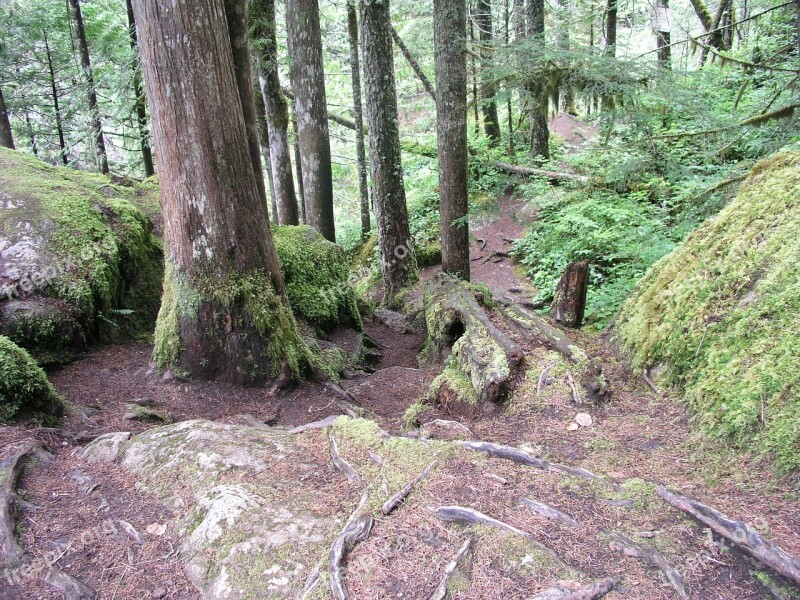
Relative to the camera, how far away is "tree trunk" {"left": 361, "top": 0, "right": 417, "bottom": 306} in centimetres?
826

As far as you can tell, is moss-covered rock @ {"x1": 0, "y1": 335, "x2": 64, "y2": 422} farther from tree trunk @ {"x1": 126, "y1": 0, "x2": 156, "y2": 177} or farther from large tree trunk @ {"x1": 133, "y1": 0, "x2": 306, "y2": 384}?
tree trunk @ {"x1": 126, "y1": 0, "x2": 156, "y2": 177}

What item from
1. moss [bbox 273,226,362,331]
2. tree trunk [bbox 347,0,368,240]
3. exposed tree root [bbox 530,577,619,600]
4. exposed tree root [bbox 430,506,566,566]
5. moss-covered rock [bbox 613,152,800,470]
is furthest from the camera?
tree trunk [bbox 347,0,368,240]

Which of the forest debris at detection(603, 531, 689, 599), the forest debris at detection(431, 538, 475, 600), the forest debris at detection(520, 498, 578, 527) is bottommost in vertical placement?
the forest debris at detection(520, 498, 578, 527)

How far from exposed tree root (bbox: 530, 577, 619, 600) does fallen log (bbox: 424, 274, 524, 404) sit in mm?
2280

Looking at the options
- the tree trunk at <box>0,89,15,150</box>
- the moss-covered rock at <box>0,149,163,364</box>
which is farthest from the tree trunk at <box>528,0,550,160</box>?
the tree trunk at <box>0,89,15,150</box>

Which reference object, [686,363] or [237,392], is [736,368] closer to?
[686,363]

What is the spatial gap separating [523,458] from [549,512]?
0.50 metres

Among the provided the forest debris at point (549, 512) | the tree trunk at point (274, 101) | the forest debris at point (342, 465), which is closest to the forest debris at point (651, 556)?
the forest debris at point (549, 512)

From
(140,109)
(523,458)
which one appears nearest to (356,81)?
(140,109)

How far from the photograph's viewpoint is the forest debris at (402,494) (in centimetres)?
238

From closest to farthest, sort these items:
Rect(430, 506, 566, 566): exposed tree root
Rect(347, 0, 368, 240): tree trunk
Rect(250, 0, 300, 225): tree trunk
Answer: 1. Rect(430, 506, 566, 566): exposed tree root
2. Rect(250, 0, 300, 225): tree trunk
3. Rect(347, 0, 368, 240): tree trunk

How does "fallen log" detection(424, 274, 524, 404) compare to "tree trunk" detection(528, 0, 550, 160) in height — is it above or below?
below

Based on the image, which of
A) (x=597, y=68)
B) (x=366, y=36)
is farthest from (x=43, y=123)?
(x=597, y=68)

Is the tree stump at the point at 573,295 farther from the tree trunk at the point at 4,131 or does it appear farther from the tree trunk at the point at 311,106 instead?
the tree trunk at the point at 4,131
